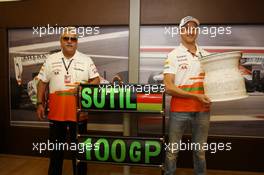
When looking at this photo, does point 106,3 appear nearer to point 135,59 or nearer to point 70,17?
point 70,17

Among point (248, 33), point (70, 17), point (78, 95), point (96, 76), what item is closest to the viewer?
point (78, 95)

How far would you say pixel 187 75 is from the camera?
202 centimetres

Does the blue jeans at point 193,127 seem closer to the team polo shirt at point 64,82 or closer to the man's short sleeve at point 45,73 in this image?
the team polo shirt at point 64,82

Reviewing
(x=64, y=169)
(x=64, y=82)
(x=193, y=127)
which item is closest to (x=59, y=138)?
(x=64, y=82)

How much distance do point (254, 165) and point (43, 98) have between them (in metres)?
2.13

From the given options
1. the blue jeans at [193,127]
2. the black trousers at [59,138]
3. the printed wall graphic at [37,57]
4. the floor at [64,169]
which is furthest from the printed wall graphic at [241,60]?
the black trousers at [59,138]

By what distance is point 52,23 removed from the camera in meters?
2.95

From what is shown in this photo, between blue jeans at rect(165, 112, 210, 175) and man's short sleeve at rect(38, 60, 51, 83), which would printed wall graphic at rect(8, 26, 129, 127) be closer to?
man's short sleeve at rect(38, 60, 51, 83)

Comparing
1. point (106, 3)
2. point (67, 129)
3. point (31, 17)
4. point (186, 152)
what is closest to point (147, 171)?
point (186, 152)

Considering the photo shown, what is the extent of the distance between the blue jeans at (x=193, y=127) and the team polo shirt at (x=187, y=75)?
51 millimetres

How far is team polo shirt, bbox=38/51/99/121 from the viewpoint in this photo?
2.28 metres

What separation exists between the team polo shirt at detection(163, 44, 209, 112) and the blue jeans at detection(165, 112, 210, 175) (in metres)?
0.05

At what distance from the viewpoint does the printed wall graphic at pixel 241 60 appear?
2693mm

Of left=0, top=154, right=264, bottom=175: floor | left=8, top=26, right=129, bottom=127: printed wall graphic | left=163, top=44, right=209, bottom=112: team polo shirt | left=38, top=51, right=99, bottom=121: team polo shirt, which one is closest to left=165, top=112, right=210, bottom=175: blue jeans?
left=163, top=44, right=209, bottom=112: team polo shirt
